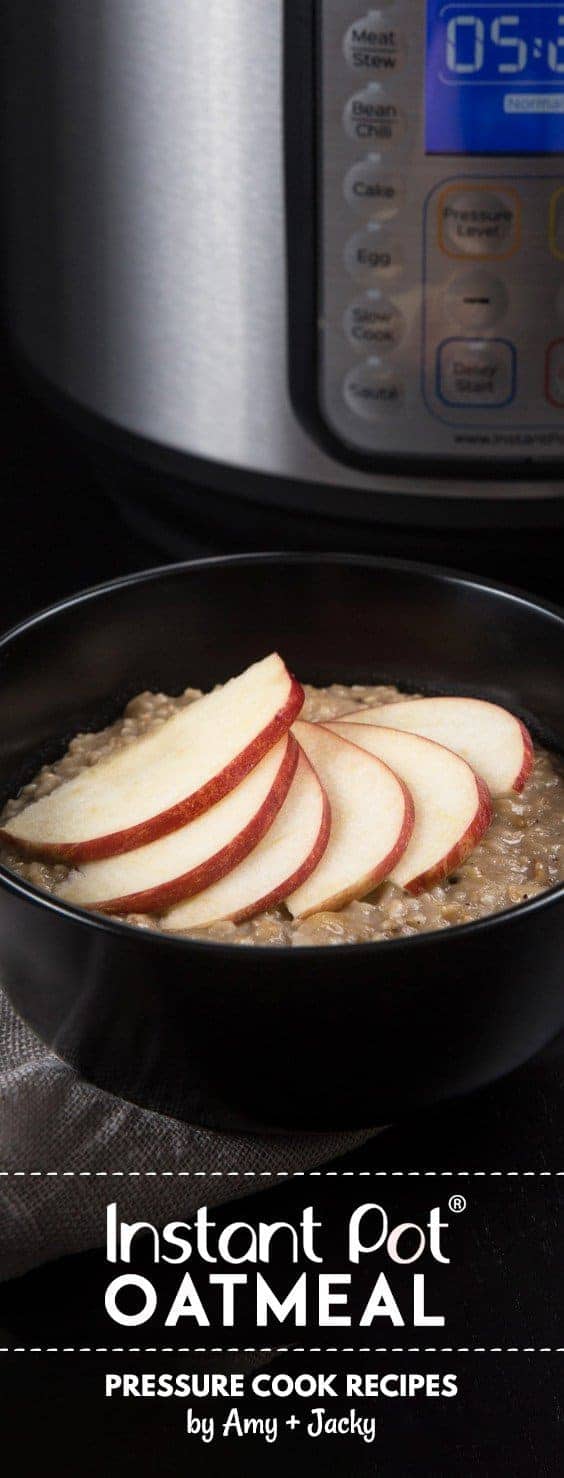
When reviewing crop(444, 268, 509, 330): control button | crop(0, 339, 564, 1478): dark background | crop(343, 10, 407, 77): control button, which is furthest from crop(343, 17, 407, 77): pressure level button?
crop(0, 339, 564, 1478): dark background

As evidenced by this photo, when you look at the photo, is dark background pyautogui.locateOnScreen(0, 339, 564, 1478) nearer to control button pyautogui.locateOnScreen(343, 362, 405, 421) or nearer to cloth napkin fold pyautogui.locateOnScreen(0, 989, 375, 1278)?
Answer: cloth napkin fold pyautogui.locateOnScreen(0, 989, 375, 1278)

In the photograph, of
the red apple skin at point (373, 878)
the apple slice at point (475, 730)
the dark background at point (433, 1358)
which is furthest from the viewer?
the apple slice at point (475, 730)

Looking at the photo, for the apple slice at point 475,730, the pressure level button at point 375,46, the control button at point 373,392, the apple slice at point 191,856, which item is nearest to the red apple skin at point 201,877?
the apple slice at point 191,856

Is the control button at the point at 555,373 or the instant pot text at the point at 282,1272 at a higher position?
the control button at the point at 555,373

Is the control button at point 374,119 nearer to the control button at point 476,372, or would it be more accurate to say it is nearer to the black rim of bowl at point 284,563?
the control button at point 476,372

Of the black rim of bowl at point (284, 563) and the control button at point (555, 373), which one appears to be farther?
the control button at point (555, 373)

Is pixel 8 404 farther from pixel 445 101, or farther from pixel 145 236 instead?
pixel 445 101
